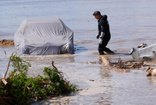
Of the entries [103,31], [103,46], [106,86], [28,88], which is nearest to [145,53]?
[103,46]

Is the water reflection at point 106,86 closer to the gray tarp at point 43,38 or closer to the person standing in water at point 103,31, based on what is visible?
the person standing in water at point 103,31

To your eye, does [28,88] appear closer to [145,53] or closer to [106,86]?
[106,86]

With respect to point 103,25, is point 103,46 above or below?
below

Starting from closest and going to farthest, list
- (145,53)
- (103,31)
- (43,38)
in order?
(145,53)
(103,31)
(43,38)

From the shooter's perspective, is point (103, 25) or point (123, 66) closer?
point (123, 66)

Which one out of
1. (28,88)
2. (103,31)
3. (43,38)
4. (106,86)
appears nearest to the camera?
(28,88)

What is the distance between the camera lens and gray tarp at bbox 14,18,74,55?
Result: 51.4ft

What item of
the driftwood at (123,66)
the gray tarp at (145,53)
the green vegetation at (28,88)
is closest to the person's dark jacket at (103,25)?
the gray tarp at (145,53)

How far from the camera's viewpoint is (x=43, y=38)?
16.1 meters

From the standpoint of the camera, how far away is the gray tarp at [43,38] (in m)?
15.7

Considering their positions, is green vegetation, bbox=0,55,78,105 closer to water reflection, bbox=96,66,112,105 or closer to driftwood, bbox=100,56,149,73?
water reflection, bbox=96,66,112,105

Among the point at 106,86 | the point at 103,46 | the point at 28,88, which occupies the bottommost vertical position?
the point at 106,86

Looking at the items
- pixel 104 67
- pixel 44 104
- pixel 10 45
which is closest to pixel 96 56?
pixel 104 67

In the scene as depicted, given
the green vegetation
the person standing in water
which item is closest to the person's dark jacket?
the person standing in water
